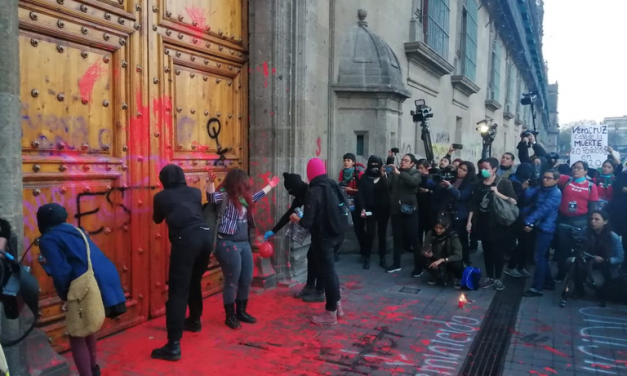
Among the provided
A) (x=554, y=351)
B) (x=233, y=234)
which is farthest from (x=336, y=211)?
(x=554, y=351)

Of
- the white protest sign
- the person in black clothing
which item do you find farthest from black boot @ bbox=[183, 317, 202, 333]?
the white protest sign

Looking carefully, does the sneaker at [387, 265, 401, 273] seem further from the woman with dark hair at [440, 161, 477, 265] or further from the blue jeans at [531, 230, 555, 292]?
the blue jeans at [531, 230, 555, 292]

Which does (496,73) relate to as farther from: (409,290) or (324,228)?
(324,228)

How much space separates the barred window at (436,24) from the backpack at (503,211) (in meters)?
6.57

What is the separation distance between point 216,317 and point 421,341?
2.01m

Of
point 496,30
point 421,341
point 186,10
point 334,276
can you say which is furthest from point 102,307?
point 496,30

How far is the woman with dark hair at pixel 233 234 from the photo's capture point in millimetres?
4785

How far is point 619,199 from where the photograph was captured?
23.7 feet

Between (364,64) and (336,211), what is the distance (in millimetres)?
4126

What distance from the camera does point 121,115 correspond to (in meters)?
4.60

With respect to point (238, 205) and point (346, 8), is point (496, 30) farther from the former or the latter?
point (238, 205)

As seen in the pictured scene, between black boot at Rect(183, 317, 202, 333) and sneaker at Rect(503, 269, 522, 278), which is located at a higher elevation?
black boot at Rect(183, 317, 202, 333)

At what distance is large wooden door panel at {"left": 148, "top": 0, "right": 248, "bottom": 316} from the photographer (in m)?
5.00

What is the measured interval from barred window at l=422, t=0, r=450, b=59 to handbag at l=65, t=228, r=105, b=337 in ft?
34.7
